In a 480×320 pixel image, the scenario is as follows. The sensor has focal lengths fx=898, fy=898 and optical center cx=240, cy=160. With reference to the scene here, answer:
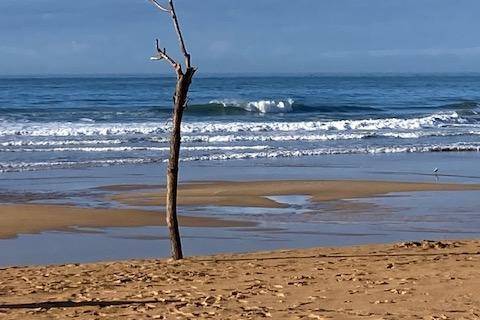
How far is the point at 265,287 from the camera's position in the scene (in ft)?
27.4

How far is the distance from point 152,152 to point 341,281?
662 inches

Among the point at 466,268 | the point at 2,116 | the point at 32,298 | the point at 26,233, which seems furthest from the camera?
the point at 2,116

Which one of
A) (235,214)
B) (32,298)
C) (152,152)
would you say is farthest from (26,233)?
(152,152)

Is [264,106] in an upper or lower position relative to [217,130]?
upper

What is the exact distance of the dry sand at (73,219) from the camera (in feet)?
43.5

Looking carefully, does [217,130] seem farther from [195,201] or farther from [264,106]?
[195,201]

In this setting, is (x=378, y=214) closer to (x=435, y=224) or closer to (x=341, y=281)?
(x=435, y=224)

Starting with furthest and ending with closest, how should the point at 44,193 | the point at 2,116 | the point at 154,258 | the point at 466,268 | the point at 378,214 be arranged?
the point at 2,116, the point at 44,193, the point at 378,214, the point at 154,258, the point at 466,268

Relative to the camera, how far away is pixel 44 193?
1705cm

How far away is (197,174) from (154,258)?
30.9 ft

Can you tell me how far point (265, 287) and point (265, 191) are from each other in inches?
356

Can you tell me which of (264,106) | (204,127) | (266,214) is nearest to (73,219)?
(266,214)

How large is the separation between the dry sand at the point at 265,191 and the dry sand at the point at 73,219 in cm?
127

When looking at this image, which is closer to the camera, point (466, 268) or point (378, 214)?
point (466, 268)
